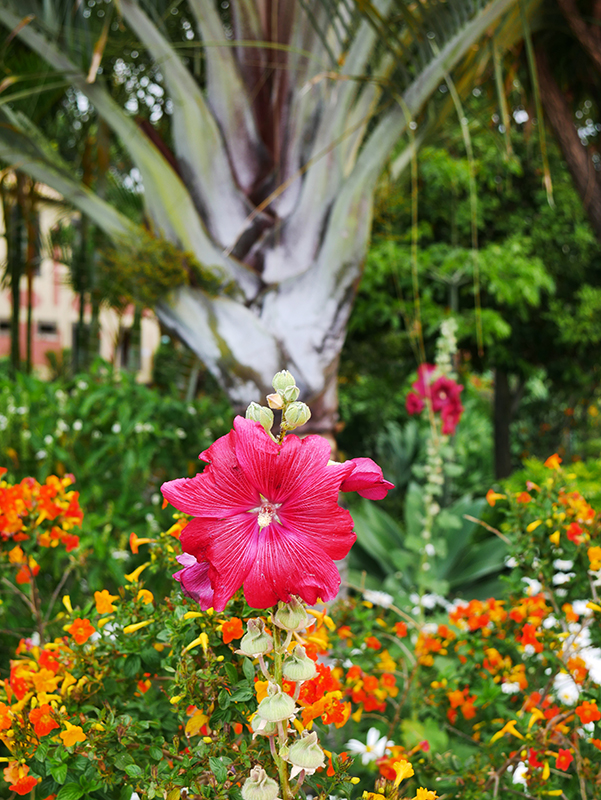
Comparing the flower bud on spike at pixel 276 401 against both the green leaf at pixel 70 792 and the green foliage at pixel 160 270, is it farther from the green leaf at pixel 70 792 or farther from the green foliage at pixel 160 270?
the green foliage at pixel 160 270

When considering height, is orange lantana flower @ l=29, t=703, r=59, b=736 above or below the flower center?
below

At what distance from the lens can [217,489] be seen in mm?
635

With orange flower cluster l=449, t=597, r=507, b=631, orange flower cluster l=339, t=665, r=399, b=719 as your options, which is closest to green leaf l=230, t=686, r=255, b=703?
orange flower cluster l=339, t=665, r=399, b=719

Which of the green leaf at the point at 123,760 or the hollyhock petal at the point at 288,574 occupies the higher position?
the hollyhock petal at the point at 288,574

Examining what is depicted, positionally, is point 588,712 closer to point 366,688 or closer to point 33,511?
point 366,688

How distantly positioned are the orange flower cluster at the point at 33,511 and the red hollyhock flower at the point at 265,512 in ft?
2.25

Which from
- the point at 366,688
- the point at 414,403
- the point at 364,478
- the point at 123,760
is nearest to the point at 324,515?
the point at 364,478

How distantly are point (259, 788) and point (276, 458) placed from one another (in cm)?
32

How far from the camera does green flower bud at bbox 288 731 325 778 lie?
23.4 inches

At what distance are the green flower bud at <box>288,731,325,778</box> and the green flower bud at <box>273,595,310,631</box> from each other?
0.10m

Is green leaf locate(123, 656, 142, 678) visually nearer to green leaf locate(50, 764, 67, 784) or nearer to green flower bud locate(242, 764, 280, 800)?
green leaf locate(50, 764, 67, 784)

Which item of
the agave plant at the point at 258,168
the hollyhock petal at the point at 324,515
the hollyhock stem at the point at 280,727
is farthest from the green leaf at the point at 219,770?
the agave plant at the point at 258,168

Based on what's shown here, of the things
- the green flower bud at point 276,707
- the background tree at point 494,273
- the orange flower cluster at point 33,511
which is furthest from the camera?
the background tree at point 494,273

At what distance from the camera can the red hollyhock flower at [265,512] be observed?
23.9 inches
